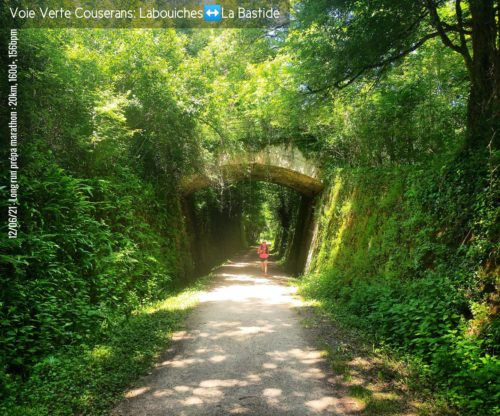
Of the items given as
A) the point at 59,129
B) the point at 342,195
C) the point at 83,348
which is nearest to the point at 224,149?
the point at 342,195

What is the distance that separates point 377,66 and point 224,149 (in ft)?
22.8

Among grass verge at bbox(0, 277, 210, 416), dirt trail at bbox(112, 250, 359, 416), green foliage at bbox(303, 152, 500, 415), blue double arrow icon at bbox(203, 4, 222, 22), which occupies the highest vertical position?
blue double arrow icon at bbox(203, 4, 222, 22)

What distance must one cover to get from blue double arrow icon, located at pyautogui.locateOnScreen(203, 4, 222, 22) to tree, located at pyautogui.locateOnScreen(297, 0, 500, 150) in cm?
269

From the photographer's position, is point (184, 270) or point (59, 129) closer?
point (59, 129)

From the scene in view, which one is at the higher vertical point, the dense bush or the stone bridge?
the stone bridge

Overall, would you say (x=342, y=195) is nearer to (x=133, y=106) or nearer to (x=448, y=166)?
(x=448, y=166)

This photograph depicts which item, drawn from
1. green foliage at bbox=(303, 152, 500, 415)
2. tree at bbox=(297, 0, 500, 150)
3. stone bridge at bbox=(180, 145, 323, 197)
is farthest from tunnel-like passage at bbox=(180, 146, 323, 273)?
tree at bbox=(297, 0, 500, 150)

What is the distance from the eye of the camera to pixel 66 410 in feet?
10.9

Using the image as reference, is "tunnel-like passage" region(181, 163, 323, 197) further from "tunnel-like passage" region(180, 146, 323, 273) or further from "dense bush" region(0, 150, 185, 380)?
"dense bush" region(0, 150, 185, 380)

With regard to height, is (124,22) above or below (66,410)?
above

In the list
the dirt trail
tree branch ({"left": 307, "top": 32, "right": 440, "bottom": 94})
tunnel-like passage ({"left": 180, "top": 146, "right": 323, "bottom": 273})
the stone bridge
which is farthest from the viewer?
tunnel-like passage ({"left": 180, "top": 146, "right": 323, "bottom": 273})

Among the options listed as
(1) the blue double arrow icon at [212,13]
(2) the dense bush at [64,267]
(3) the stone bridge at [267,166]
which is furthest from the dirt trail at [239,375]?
(3) the stone bridge at [267,166]

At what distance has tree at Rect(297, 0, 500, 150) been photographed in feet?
18.6

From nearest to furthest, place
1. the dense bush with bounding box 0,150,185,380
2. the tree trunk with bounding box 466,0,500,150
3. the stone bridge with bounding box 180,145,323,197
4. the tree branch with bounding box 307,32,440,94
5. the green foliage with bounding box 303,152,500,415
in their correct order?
the green foliage with bounding box 303,152,500,415 < the dense bush with bounding box 0,150,185,380 < the tree trunk with bounding box 466,0,500,150 < the tree branch with bounding box 307,32,440,94 < the stone bridge with bounding box 180,145,323,197
